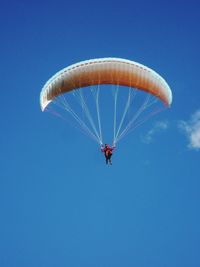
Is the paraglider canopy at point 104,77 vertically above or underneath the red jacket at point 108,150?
above

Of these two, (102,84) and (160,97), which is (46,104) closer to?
(102,84)

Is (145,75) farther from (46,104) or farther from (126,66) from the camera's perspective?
(46,104)

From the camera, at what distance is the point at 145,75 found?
37.4m

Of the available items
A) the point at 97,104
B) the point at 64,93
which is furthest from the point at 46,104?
the point at 97,104

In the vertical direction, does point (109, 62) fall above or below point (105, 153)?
above

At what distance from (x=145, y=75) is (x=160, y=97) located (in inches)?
69.3

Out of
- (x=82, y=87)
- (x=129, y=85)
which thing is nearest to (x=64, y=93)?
(x=82, y=87)

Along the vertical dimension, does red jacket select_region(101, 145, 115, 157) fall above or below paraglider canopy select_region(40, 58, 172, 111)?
below

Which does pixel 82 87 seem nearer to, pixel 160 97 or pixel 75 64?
pixel 75 64

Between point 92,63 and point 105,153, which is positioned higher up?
point 92,63

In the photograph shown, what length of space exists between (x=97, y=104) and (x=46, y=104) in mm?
3456

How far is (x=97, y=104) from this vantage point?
3622cm

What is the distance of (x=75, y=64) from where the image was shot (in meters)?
36.7

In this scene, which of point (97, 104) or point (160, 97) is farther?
point (160, 97)
